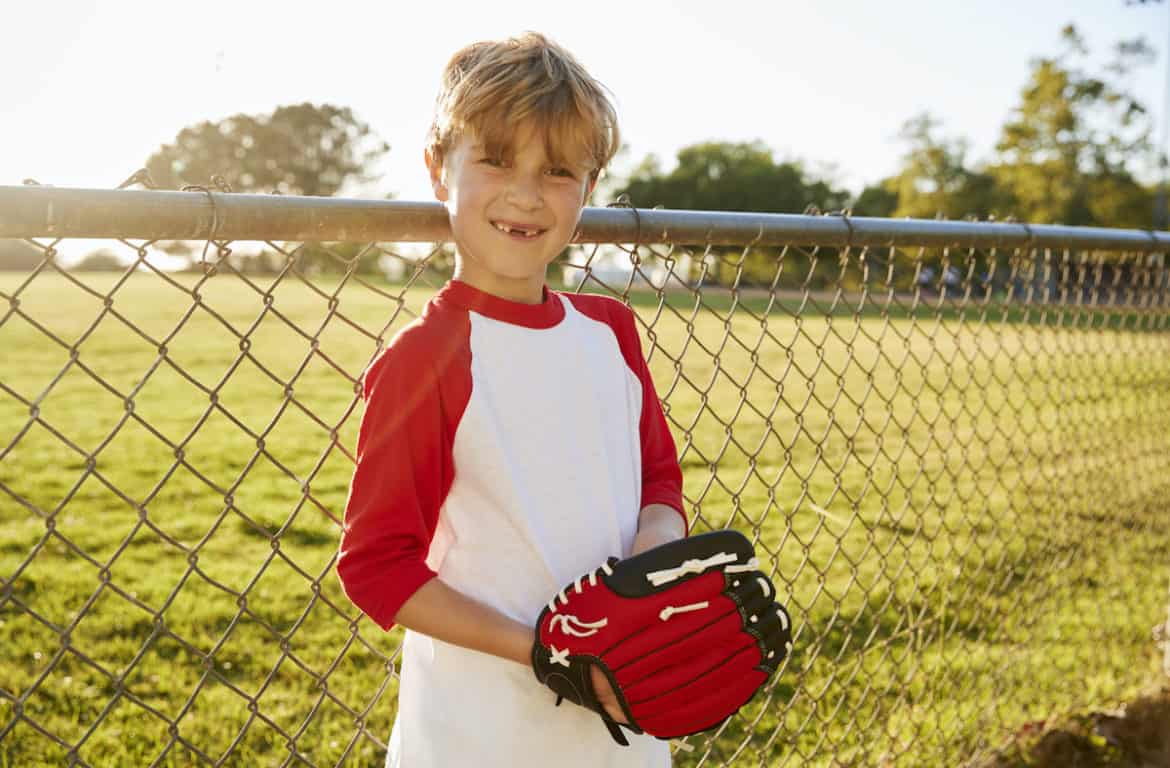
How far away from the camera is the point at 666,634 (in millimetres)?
1344

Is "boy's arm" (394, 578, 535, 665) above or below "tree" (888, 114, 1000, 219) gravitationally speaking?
above

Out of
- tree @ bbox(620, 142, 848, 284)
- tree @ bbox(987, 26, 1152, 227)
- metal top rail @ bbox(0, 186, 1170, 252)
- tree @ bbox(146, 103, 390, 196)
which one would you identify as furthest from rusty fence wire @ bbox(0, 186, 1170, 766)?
tree @ bbox(620, 142, 848, 284)

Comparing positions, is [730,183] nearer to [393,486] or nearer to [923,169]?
[923,169]

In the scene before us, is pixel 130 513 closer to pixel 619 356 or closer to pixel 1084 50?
pixel 619 356

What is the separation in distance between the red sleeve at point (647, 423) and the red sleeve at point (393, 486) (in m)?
0.40

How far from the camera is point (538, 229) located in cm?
150

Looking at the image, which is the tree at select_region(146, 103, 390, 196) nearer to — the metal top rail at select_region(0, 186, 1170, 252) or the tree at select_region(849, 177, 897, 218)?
the tree at select_region(849, 177, 897, 218)

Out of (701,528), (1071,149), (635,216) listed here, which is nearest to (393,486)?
(635,216)

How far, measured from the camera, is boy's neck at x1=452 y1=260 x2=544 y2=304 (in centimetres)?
151

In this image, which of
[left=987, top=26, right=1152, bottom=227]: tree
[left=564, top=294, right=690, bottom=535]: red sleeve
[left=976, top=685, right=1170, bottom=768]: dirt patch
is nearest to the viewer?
[left=564, top=294, right=690, bottom=535]: red sleeve

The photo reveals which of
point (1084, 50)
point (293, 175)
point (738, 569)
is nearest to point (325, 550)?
point (738, 569)

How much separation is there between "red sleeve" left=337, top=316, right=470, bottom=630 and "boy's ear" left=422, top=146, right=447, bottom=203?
319mm

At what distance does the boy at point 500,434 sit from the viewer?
4.44 feet

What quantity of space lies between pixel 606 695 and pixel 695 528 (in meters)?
2.33
